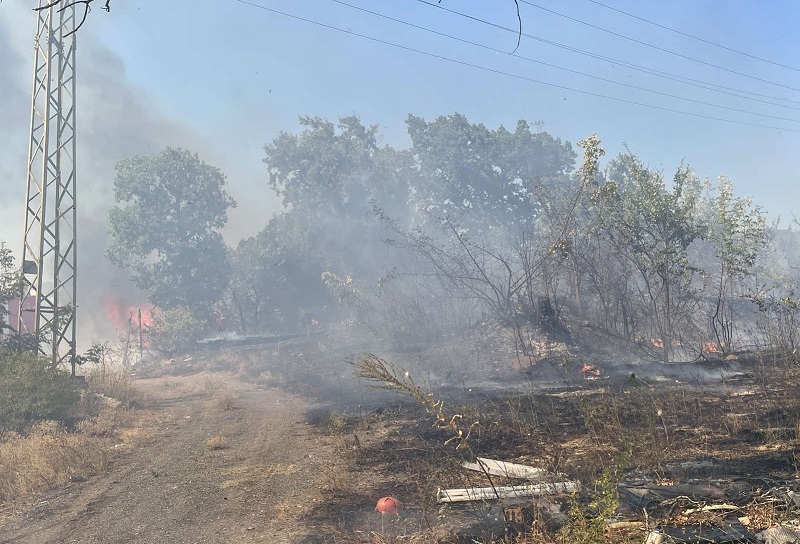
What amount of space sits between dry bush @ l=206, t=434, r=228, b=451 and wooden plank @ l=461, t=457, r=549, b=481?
4.90m

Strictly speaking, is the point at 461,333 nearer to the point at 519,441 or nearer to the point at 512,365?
the point at 512,365

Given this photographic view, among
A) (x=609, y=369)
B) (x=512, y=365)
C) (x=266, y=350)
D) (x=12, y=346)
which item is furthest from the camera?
(x=266, y=350)

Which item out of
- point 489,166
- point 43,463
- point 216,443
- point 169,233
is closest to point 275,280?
point 169,233

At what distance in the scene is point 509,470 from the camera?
686 cm

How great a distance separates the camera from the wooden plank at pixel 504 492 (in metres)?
5.59

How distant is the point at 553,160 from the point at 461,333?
21959mm

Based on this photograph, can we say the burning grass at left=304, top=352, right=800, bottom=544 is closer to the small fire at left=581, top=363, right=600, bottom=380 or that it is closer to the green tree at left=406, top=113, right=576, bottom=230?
the small fire at left=581, top=363, right=600, bottom=380

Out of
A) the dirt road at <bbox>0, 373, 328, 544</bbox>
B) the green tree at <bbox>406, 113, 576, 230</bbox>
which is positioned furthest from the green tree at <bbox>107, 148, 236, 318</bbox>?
the dirt road at <bbox>0, 373, 328, 544</bbox>

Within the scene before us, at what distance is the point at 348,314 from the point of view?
37.3m

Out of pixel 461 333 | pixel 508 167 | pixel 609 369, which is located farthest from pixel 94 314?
pixel 609 369

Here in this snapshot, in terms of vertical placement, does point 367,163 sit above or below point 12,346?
above

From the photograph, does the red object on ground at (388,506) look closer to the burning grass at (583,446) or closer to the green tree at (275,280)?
the burning grass at (583,446)

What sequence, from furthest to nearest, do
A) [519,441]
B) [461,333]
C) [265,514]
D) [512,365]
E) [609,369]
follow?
[461,333]
[512,365]
[609,369]
[519,441]
[265,514]

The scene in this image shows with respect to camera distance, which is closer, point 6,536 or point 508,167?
point 6,536
